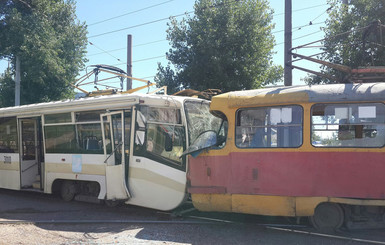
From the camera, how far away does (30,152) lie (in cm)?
1009

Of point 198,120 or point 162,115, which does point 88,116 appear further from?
point 198,120

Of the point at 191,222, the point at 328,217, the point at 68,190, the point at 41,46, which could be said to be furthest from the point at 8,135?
the point at 328,217

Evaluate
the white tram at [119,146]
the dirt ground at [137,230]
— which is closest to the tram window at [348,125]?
the dirt ground at [137,230]

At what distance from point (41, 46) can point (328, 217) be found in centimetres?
1557

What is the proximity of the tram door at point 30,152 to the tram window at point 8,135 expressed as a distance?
0.30 m

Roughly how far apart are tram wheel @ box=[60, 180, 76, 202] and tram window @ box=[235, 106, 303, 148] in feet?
16.4

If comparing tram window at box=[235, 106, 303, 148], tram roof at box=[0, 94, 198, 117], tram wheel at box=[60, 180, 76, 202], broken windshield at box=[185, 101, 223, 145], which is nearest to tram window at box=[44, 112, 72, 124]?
tram roof at box=[0, 94, 198, 117]

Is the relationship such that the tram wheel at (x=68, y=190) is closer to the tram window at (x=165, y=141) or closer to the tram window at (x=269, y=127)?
the tram window at (x=165, y=141)

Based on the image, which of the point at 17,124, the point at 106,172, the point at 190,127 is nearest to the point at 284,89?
the point at 190,127

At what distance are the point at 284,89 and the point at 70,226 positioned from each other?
500 cm

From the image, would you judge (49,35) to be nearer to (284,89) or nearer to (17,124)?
(17,124)

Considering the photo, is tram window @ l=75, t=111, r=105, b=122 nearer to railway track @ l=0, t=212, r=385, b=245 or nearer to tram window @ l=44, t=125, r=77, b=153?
tram window @ l=44, t=125, r=77, b=153

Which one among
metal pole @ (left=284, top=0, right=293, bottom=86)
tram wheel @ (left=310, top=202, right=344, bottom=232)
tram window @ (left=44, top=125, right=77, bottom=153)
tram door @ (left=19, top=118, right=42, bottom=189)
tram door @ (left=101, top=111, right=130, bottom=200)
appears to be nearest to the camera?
tram wheel @ (left=310, top=202, right=344, bottom=232)

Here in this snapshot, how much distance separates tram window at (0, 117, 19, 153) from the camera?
10240 mm
